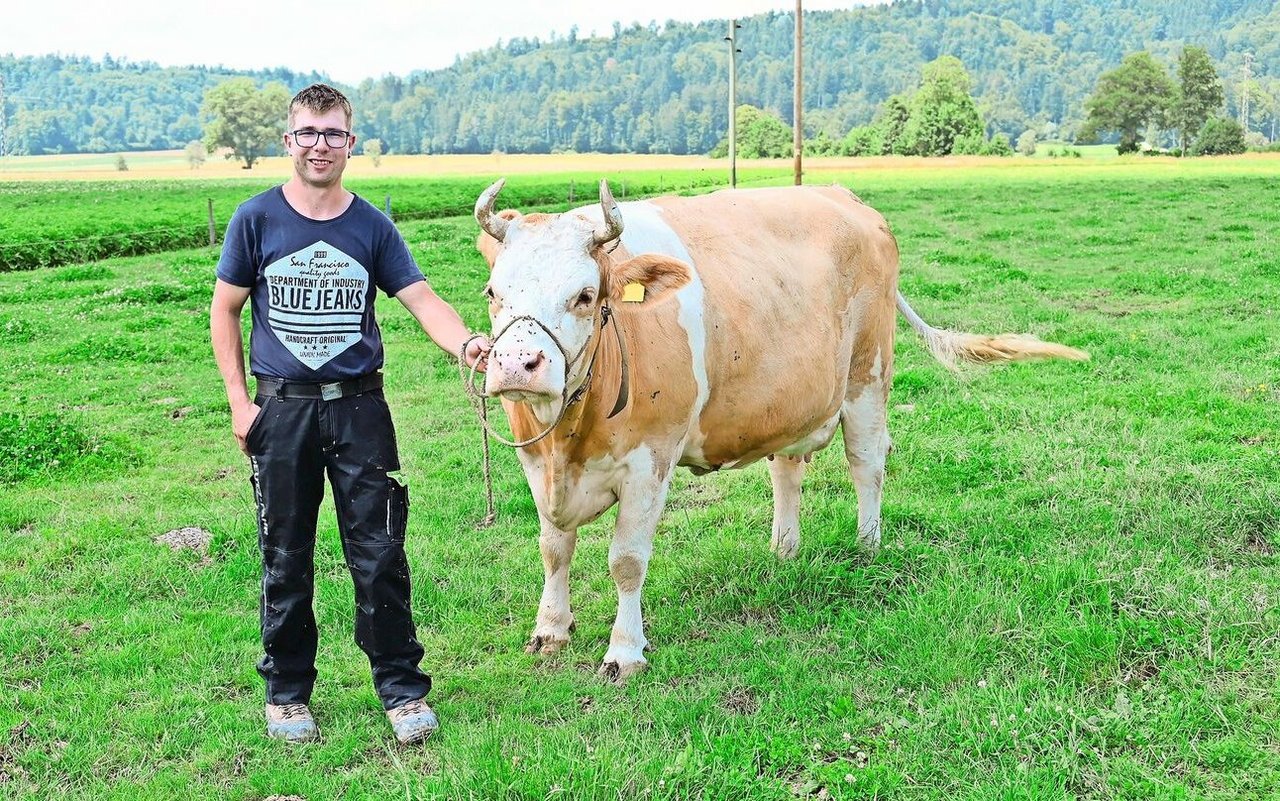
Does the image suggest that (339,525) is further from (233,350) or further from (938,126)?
(938,126)

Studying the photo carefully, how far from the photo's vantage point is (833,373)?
19.4 ft

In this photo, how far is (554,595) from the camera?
5.20 m

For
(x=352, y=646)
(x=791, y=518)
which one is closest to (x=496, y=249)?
(x=352, y=646)

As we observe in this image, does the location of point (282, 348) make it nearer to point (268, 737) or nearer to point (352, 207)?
point (352, 207)

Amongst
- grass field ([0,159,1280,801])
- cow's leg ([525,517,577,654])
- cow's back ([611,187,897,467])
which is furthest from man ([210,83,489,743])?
cow's back ([611,187,897,467])

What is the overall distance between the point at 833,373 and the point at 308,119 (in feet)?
10.2

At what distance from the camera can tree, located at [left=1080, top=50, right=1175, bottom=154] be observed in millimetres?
92812

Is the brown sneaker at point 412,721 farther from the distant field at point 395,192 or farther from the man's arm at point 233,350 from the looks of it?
the distant field at point 395,192

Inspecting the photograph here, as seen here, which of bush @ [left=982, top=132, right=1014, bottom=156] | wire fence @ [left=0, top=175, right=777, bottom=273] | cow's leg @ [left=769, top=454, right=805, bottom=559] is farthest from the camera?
bush @ [left=982, top=132, right=1014, bottom=156]

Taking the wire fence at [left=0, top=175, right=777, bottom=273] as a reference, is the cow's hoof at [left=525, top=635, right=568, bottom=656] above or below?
below

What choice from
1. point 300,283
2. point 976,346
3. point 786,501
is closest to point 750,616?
point 786,501

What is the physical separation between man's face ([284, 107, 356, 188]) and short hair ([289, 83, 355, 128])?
2 cm

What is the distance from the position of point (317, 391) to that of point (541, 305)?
974 millimetres

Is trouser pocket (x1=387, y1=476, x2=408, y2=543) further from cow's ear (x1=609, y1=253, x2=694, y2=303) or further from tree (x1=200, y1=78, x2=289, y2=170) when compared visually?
tree (x1=200, y1=78, x2=289, y2=170)
